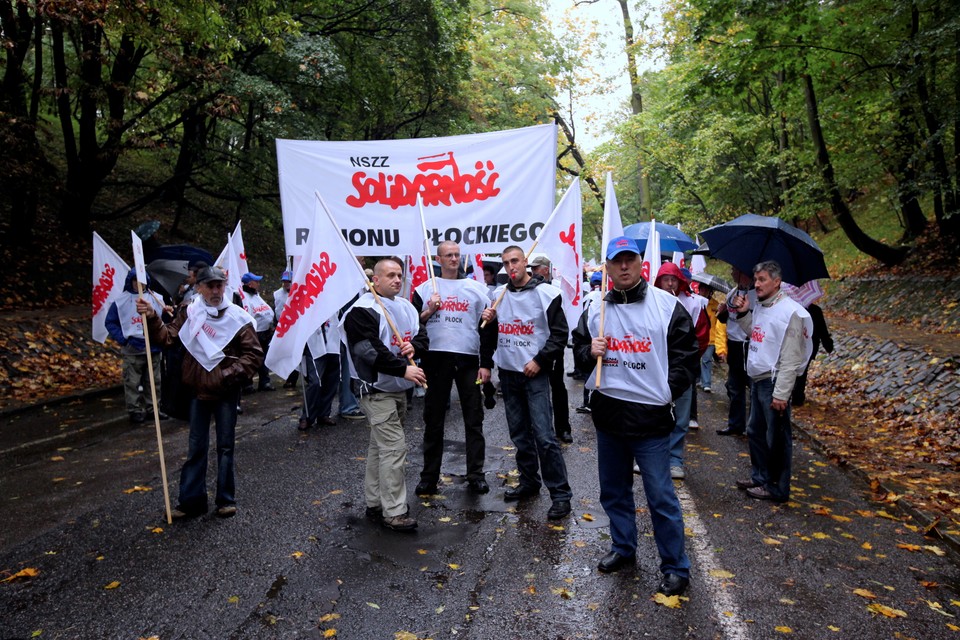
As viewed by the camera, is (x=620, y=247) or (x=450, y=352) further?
(x=450, y=352)

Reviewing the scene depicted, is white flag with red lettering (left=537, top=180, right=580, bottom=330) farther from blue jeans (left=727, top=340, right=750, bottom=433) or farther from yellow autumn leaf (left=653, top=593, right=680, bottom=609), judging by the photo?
yellow autumn leaf (left=653, top=593, right=680, bottom=609)

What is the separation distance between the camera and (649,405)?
4.36m

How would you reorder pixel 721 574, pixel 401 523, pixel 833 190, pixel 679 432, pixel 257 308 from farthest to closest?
pixel 833 190, pixel 257 308, pixel 679 432, pixel 401 523, pixel 721 574

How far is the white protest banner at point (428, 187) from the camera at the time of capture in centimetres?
752

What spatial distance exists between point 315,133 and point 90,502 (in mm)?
14240

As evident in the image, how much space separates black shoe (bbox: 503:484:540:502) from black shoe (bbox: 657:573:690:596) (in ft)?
6.18

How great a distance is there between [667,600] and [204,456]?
368 centimetres

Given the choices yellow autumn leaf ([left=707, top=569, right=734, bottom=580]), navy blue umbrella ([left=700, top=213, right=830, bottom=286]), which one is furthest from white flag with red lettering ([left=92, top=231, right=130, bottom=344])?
yellow autumn leaf ([left=707, top=569, right=734, bottom=580])

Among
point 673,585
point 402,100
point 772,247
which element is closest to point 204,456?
point 673,585

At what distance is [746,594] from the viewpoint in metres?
4.22

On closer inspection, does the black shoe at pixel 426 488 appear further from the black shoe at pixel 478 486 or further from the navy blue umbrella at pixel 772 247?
the navy blue umbrella at pixel 772 247

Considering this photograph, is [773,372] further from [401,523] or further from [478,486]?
[401,523]

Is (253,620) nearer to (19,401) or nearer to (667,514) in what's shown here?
(667,514)

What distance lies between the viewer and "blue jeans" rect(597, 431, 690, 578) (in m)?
4.29
